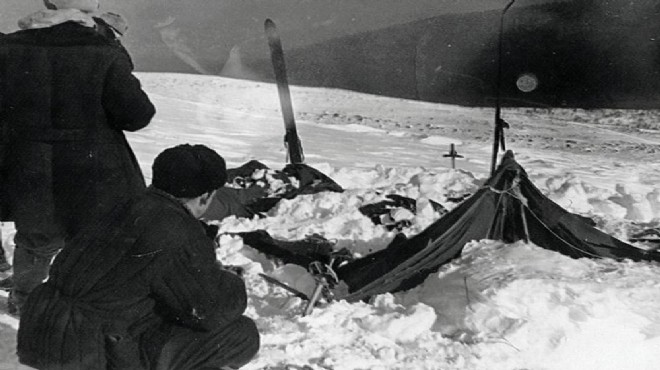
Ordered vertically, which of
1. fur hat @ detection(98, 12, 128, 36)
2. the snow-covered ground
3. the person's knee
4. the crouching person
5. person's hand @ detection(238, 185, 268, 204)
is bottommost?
the snow-covered ground

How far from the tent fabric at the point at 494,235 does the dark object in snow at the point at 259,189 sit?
1.34 metres

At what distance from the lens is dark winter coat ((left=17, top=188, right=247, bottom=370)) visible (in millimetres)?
1557

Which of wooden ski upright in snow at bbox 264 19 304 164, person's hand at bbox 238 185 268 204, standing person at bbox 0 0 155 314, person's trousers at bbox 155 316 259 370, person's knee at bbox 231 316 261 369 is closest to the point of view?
person's trousers at bbox 155 316 259 370

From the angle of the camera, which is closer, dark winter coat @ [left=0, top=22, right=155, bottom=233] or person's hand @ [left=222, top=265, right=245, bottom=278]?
dark winter coat @ [left=0, top=22, right=155, bottom=233]

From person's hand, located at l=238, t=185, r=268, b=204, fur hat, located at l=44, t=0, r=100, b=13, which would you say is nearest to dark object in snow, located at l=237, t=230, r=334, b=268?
person's hand, located at l=238, t=185, r=268, b=204

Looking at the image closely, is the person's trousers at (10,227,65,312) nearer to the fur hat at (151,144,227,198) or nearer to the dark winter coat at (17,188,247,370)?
the dark winter coat at (17,188,247,370)

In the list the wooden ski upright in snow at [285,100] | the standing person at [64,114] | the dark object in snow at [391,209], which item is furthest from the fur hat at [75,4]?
the wooden ski upright in snow at [285,100]

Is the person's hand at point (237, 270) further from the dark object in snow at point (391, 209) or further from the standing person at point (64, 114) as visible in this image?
the dark object in snow at point (391, 209)

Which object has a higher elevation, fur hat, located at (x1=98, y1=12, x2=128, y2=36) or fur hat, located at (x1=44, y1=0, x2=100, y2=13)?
fur hat, located at (x1=44, y1=0, x2=100, y2=13)

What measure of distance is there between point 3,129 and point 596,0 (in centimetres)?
981

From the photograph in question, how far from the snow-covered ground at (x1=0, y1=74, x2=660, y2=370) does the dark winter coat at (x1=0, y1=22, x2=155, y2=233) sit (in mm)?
561

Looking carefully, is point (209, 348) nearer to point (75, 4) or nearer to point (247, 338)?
point (247, 338)

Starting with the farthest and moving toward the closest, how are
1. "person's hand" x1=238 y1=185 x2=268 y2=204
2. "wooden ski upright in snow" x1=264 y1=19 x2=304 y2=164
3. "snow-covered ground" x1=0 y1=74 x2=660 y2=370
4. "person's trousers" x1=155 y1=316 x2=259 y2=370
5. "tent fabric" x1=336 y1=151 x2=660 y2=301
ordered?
"wooden ski upright in snow" x1=264 y1=19 x2=304 y2=164 < "person's hand" x1=238 y1=185 x2=268 y2=204 < "tent fabric" x1=336 y1=151 x2=660 y2=301 < "snow-covered ground" x1=0 y1=74 x2=660 y2=370 < "person's trousers" x1=155 y1=316 x2=259 y2=370

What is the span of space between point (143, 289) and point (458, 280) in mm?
1599
